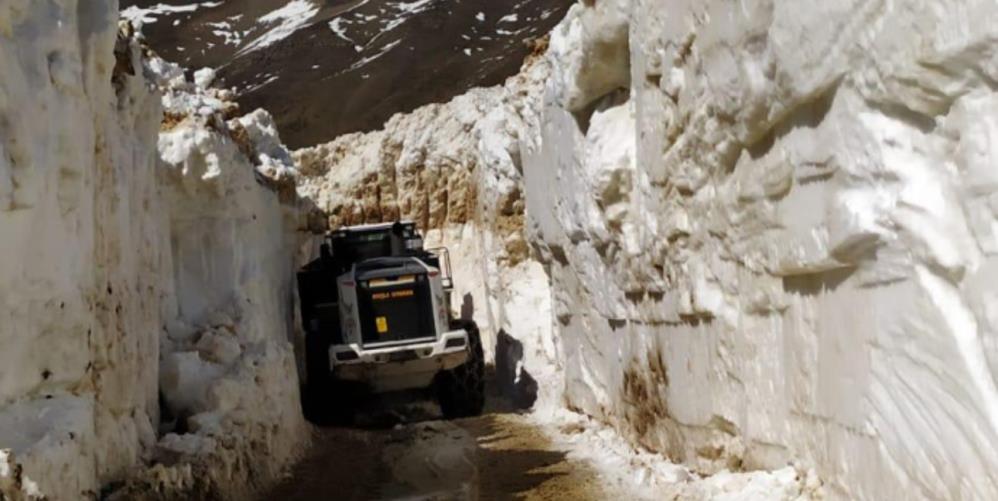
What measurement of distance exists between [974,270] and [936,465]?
3.60 ft

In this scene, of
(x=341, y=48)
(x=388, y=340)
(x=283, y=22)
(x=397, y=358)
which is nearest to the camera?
(x=397, y=358)

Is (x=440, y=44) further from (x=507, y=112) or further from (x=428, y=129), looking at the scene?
(x=507, y=112)

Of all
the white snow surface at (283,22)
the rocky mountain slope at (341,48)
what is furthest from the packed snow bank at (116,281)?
the white snow surface at (283,22)

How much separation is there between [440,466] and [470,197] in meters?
15.5

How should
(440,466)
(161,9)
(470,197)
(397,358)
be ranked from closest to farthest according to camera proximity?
(440,466)
(397,358)
(470,197)
(161,9)

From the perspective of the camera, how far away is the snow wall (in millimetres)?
4637

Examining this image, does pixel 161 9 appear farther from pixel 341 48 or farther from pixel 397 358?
pixel 397 358

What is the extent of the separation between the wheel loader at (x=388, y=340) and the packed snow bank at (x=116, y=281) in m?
3.02

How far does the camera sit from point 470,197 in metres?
28.0

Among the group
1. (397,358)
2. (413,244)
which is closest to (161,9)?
(413,244)

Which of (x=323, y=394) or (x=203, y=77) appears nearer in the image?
(x=203, y=77)

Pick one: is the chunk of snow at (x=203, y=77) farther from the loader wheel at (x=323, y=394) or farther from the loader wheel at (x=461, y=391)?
the loader wheel at (x=461, y=391)

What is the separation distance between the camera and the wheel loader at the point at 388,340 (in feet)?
58.9

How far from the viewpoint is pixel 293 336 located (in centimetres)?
2131
